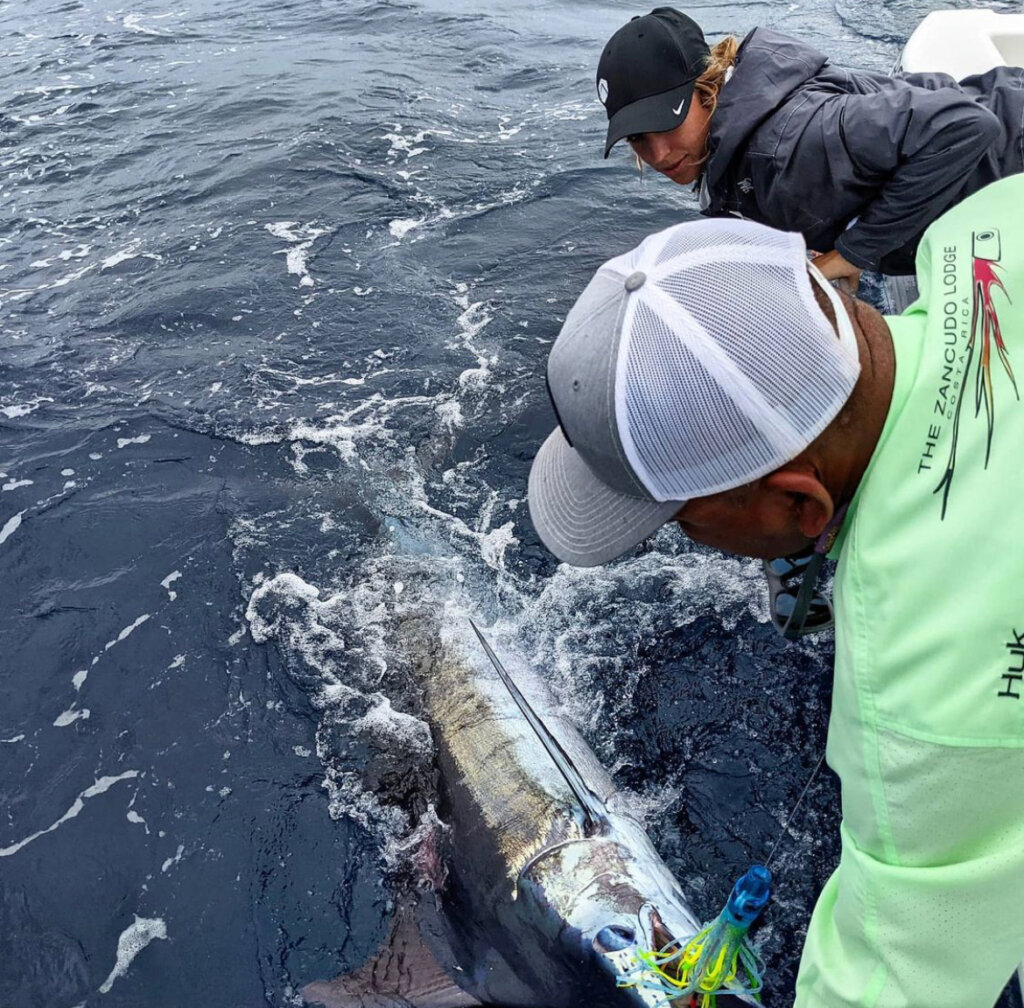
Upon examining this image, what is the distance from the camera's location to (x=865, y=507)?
47.7 inches

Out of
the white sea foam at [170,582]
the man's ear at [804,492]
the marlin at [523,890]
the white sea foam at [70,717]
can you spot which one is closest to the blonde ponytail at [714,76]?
the marlin at [523,890]

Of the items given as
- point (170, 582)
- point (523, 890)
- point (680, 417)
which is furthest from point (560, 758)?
point (170, 582)

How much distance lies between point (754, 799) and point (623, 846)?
55 centimetres

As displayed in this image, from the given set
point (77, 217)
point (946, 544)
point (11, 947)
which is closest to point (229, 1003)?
point (11, 947)

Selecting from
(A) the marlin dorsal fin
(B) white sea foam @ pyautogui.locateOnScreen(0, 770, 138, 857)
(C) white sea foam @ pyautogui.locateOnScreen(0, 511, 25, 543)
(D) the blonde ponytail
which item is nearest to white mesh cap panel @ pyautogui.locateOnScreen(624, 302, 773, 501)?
(A) the marlin dorsal fin

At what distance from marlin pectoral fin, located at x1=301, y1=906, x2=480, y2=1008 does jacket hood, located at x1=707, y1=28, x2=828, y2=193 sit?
283 cm

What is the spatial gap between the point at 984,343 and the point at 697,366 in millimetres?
370

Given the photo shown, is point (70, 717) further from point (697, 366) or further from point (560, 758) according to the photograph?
point (697, 366)

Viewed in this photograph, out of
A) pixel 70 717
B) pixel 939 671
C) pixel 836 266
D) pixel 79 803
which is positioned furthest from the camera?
pixel 70 717

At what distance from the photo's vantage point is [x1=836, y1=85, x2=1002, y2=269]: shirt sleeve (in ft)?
9.24

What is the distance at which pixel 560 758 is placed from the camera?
3.08 metres

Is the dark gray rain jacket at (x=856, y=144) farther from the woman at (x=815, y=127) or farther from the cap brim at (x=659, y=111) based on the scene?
the cap brim at (x=659, y=111)

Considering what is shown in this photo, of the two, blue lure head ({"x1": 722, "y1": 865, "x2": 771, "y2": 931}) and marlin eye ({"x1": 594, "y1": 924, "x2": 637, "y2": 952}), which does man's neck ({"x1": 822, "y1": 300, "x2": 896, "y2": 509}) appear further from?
marlin eye ({"x1": 594, "y1": 924, "x2": 637, "y2": 952})

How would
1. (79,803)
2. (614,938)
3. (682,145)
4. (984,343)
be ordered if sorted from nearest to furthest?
(984,343)
(614,938)
(682,145)
(79,803)
